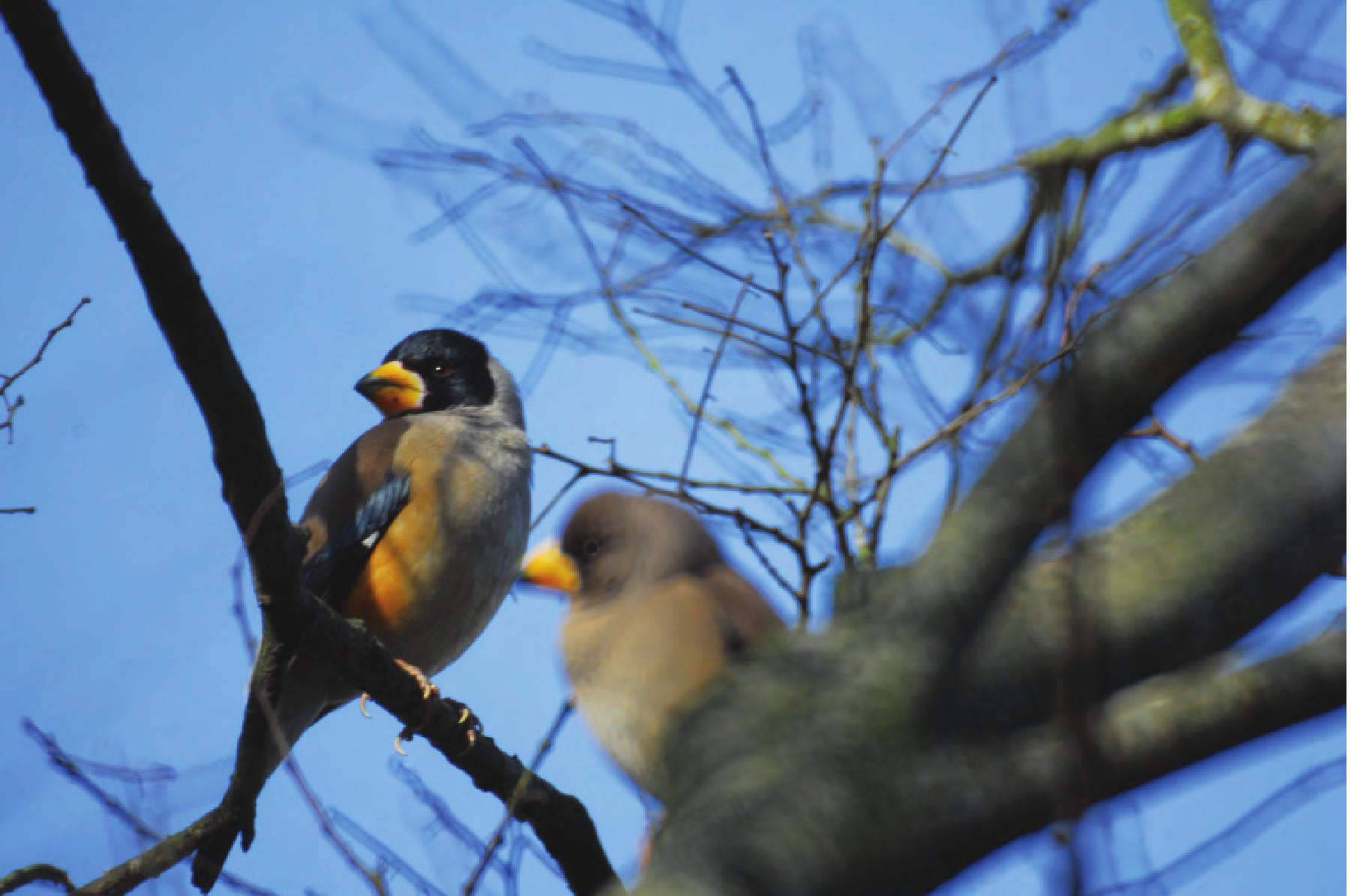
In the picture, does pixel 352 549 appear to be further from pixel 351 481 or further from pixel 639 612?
pixel 639 612

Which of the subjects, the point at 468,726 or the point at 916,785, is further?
the point at 468,726

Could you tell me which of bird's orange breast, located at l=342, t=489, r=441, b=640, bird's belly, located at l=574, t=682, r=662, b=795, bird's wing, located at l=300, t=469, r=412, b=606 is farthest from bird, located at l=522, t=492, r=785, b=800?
bird's wing, located at l=300, t=469, r=412, b=606

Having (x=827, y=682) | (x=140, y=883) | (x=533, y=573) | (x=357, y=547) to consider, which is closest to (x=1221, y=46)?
(x=533, y=573)

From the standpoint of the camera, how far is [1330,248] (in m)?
1.33

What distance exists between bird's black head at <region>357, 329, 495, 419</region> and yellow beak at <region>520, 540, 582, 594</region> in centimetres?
115

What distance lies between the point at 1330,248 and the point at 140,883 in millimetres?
3623

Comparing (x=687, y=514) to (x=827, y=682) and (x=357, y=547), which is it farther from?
(x=827, y=682)

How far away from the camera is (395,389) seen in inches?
230

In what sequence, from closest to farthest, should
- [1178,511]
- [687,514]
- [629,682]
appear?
[1178,511]
[629,682]
[687,514]

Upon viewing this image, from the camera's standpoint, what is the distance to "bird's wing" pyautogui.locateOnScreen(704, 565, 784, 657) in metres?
3.84

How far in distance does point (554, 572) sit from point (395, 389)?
153cm

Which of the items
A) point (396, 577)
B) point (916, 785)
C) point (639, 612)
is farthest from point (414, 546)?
point (916, 785)

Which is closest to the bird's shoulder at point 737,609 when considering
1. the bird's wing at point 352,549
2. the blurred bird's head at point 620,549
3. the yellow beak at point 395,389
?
the blurred bird's head at point 620,549

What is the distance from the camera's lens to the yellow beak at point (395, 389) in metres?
5.82
